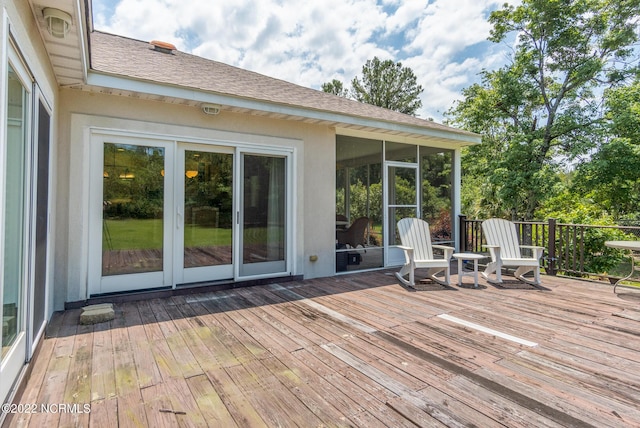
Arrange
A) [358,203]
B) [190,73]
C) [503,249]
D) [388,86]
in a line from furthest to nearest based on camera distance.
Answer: [388,86] < [358,203] < [503,249] < [190,73]

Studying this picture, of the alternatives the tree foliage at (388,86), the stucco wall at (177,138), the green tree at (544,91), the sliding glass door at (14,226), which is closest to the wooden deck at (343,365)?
the sliding glass door at (14,226)

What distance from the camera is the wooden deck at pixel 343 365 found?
191 centimetres

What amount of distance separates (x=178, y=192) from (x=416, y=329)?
339 cm

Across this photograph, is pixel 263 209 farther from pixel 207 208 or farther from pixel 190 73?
pixel 190 73

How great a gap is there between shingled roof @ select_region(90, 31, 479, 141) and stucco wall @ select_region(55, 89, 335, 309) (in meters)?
0.36

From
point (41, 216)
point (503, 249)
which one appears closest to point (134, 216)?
point (41, 216)

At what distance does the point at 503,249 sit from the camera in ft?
17.9

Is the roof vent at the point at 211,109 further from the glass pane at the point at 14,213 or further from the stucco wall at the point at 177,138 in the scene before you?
the glass pane at the point at 14,213

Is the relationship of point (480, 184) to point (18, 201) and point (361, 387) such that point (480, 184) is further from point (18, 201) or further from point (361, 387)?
point (18, 201)

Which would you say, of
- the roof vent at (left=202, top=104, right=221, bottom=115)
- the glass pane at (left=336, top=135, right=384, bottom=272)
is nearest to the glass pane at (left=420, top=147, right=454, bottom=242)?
the glass pane at (left=336, top=135, right=384, bottom=272)

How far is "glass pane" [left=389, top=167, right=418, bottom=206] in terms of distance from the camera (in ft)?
21.3

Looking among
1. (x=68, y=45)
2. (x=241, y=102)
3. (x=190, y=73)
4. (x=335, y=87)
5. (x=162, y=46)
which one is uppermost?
(x=335, y=87)

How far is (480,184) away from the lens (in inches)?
525

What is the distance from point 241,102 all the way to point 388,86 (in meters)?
17.8
